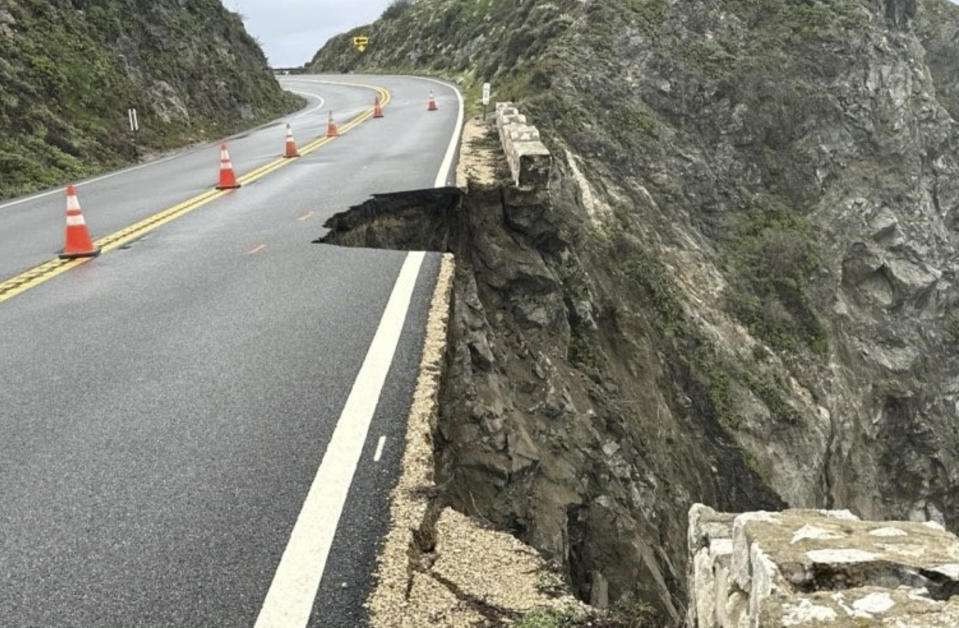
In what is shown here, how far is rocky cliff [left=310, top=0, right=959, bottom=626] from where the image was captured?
27.0ft

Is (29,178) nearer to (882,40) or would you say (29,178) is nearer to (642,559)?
(642,559)

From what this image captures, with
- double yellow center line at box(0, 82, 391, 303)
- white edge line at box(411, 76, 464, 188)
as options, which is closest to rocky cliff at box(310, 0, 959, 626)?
white edge line at box(411, 76, 464, 188)

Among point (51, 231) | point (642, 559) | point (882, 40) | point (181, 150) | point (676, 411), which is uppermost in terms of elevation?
point (882, 40)

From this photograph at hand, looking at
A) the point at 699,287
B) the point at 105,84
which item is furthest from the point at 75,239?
the point at 699,287

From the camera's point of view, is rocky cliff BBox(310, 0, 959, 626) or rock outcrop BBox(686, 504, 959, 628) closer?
rock outcrop BBox(686, 504, 959, 628)

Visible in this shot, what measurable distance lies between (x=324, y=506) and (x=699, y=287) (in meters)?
18.8

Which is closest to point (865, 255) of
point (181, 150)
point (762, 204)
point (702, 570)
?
point (762, 204)

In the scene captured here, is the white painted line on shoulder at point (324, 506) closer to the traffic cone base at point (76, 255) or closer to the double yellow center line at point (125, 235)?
the double yellow center line at point (125, 235)

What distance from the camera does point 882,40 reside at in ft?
107

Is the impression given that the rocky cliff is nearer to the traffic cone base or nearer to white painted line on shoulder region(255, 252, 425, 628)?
white painted line on shoulder region(255, 252, 425, 628)

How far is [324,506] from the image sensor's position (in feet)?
11.7

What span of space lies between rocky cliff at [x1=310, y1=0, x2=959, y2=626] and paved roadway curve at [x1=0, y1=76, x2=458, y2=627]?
95 cm

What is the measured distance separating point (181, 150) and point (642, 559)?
1711 cm

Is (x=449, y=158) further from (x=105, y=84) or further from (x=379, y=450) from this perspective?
(x=105, y=84)
